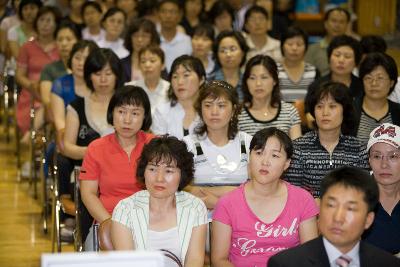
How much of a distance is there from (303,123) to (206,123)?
3.91ft

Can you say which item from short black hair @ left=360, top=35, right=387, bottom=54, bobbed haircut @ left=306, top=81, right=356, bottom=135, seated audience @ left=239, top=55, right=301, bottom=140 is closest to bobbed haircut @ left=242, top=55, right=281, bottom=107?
seated audience @ left=239, top=55, right=301, bottom=140

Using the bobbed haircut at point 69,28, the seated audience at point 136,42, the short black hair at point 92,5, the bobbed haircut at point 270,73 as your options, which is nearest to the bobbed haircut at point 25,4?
the short black hair at point 92,5

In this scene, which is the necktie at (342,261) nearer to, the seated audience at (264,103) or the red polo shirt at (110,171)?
the red polo shirt at (110,171)

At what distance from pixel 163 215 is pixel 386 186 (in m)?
1.06

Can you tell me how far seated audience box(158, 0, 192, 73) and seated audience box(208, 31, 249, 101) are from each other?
1138 mm

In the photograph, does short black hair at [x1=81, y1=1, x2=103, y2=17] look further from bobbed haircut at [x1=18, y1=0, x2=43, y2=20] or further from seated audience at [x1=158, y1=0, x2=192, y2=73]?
seated audience at [x1=158, y1=0, x2=192, y2=73]

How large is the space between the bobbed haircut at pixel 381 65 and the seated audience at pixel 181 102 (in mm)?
1001

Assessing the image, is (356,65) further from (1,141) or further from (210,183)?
(1,141)

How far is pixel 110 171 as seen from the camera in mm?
4613

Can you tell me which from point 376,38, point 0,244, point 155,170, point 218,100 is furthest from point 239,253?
point 376,38

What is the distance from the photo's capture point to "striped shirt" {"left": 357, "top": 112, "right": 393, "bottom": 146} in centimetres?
534

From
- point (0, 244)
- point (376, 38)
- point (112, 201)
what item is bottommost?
point (0, 244)

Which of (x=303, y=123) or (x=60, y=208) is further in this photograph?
(x=303, y=123)

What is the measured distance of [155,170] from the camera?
154 inches
